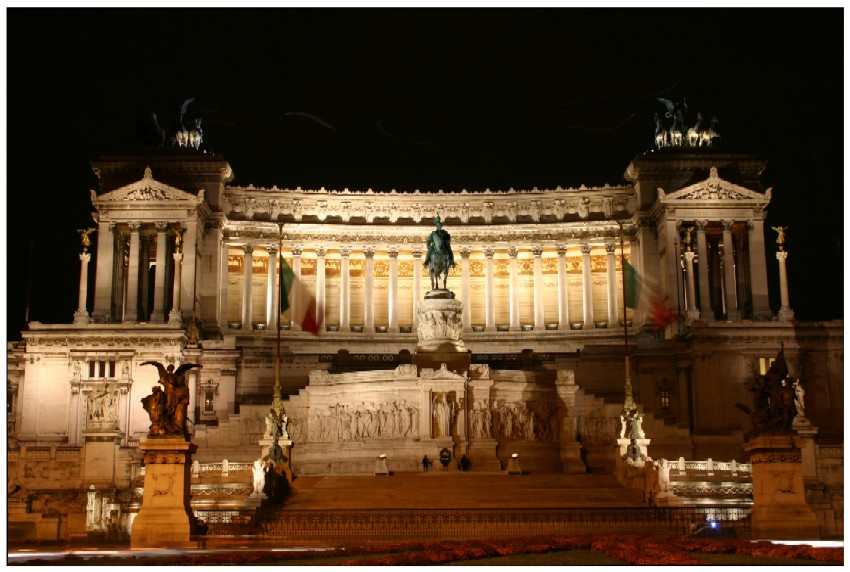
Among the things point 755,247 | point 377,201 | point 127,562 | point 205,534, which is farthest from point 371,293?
point 127,562

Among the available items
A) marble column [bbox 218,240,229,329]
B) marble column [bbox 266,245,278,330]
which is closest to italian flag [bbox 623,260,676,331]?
marble column [bbox 266,245,278,330]

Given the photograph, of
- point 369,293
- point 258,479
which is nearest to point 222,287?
point 369,293

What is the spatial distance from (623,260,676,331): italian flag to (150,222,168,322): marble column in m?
34.2

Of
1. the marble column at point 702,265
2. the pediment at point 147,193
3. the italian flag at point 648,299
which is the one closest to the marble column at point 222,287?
the pediment at point 147,193

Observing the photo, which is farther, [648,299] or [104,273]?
[648,299]

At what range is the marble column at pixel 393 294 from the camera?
94.2 metres

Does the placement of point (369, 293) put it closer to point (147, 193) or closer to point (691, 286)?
point (147, 193)

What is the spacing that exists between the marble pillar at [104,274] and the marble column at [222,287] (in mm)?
8584

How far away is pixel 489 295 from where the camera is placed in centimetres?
9550

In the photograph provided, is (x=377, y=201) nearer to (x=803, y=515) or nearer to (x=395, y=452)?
(x=395, y=452)

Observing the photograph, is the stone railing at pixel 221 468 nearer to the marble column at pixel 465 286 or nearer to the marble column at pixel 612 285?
the marble column at pixel 465 286

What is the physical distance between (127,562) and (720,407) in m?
51.7

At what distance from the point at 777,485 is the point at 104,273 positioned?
62.0 m

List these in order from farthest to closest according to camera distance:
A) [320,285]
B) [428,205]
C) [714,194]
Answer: [428,205]
[320,285]
[714,194]
